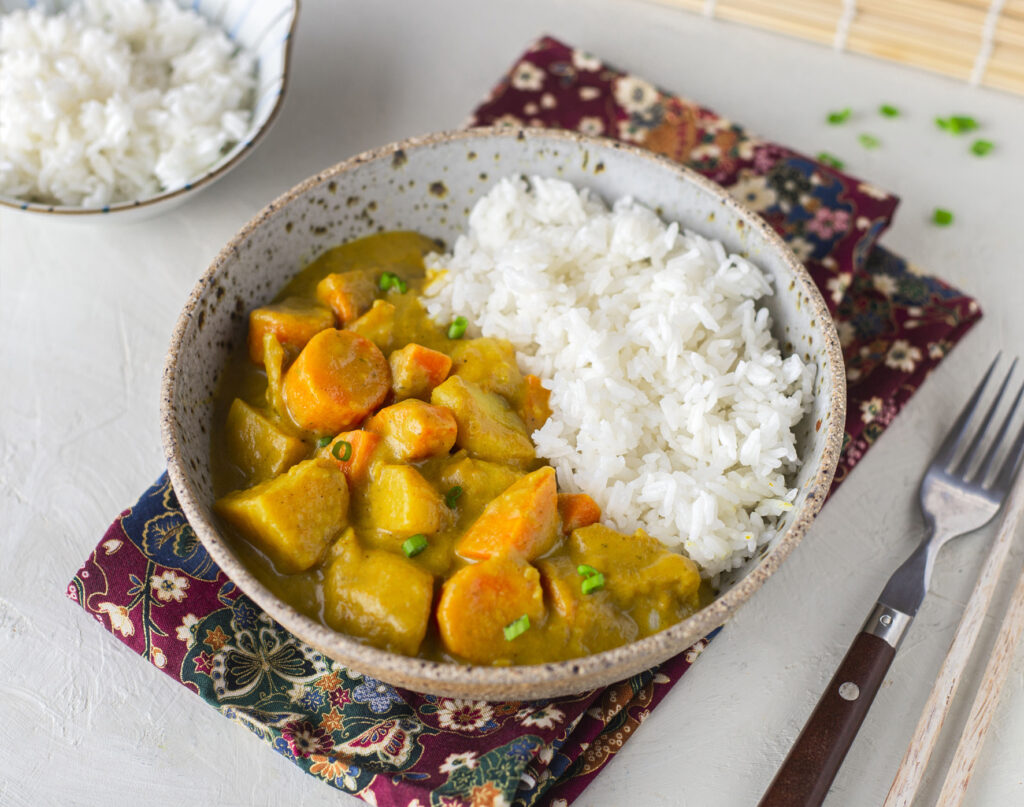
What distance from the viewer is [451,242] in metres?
3.21

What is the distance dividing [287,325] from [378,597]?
0.92m

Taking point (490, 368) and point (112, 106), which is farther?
point (112, 106)

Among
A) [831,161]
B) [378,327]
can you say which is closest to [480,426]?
[378,327]

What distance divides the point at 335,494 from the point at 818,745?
4.35ft

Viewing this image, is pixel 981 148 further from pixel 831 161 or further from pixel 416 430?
pixel 416 430

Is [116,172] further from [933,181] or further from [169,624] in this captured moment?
[933,181]

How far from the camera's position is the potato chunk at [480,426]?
8.05 ft

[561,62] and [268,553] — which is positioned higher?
[561,62]

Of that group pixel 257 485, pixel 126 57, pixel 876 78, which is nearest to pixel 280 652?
pixel 257 485

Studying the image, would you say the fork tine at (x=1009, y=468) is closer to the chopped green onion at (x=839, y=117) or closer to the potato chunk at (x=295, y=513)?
the chopped green onion at (x=839, y=117)

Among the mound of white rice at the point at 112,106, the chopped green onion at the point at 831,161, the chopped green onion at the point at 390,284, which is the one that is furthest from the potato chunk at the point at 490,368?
the chopped green onion at the point at 831,161

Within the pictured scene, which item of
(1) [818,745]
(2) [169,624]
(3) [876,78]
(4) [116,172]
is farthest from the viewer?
(3) [876,78]

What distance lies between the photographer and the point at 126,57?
3.48m

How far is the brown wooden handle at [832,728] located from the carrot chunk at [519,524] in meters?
0.77
